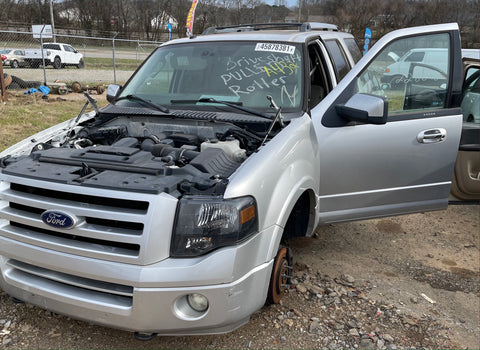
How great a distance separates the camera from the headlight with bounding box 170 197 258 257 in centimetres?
208

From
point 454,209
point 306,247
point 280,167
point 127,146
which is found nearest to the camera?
point 280,167

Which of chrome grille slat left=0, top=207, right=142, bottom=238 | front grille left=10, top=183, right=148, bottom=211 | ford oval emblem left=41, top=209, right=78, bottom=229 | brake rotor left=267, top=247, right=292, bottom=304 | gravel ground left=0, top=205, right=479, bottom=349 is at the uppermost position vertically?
front grille left=10, top=183, right=148, bottom=211

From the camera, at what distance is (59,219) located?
215 centimetres

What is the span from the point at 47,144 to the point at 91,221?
1.23 metres

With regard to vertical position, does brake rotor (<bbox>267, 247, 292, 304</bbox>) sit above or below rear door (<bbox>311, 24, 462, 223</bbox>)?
below

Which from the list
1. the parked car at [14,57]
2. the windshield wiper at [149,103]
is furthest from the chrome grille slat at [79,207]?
the parked car at [14,57]

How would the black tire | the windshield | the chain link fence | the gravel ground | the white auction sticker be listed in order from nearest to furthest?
the gravel ground < the windshield < the white auction sticker < the chain link fence < the black tire

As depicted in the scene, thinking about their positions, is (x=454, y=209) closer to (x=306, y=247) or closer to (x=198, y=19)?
(x=306, y=247)

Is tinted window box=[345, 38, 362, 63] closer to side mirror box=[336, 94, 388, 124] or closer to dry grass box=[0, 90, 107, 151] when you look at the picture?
side mirror box=[336, 94, 388, 124]

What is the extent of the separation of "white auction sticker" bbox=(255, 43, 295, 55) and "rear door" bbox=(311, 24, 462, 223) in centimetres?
53

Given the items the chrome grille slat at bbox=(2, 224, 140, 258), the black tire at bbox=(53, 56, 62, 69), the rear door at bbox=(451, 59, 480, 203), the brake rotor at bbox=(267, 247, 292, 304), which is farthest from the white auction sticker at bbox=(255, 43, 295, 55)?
the black tire at bbox=(53, 56, 62, 69)

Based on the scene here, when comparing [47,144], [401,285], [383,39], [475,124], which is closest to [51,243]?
[47,144]

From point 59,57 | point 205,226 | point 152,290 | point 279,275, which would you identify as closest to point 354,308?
point 279,275

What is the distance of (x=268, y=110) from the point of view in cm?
325
